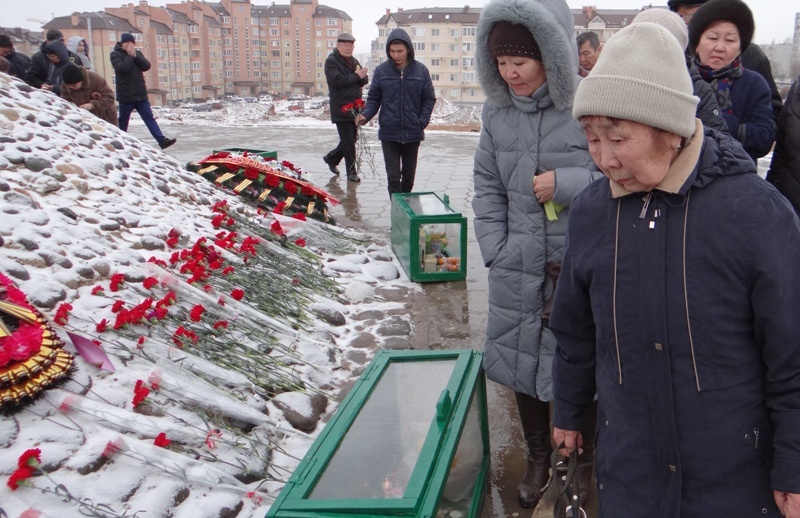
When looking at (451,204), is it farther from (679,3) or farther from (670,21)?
(670,21)

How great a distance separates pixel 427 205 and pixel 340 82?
3.46 m

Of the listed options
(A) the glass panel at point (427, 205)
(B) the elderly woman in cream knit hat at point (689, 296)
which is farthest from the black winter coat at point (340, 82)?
(B) the elderly woman in cream knit hat at point (689, 296)

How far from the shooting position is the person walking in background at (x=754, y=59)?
3820 millimetres

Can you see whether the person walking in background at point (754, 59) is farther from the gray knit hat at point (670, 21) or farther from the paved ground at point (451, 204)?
the paved ground at point (451, 204)

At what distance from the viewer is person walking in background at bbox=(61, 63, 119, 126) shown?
27.3 feet

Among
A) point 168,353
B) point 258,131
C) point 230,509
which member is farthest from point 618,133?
point 258,131

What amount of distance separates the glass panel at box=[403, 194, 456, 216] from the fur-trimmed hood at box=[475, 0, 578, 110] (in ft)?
9.32

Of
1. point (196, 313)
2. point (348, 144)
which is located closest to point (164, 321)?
point (196, 313)

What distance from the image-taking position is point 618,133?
5.16ft

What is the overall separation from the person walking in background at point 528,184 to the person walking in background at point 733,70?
3.53 ft

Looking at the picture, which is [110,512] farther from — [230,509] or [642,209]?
[642,209]

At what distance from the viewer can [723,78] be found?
3422 mm

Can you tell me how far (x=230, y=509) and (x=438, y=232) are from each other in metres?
3.22

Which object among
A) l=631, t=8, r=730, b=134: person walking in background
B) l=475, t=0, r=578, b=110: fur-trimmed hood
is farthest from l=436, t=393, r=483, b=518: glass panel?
l=631, t=8, r=730, b=134: person walking in background
